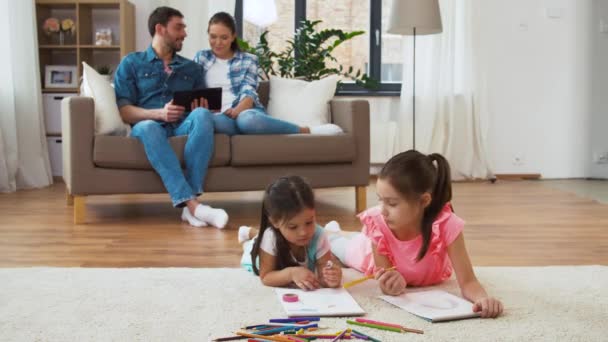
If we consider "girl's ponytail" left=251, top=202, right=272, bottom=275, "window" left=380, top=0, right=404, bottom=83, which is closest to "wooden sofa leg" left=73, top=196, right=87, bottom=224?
"girl's ponytail" left=251, top=202, right=272, bottom=275

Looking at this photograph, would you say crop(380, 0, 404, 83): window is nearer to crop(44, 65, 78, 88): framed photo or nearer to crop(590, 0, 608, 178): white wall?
crop(590, 0, 608, 178): white wall

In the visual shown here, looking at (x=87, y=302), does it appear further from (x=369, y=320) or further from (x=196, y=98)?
(x=196, y=98)

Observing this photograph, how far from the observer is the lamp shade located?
4520mm

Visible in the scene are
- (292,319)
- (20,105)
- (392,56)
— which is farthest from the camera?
(392,56)

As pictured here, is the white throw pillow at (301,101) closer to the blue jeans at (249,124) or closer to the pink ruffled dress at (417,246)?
the blue jeans at (249,124)

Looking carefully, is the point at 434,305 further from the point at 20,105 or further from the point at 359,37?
the point at 359,37

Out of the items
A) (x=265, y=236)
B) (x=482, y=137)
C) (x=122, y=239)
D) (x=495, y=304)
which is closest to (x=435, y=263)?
(x=495, y=304)

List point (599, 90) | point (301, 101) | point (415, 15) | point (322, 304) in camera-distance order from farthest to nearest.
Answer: point (599, 90) < point (415, 15) < point (301, 101) < point (322, 304)

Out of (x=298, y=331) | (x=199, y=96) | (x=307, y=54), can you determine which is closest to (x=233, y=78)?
(x=199, y=96)

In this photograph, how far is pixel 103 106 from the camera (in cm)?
333

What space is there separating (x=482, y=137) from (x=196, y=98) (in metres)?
2.57

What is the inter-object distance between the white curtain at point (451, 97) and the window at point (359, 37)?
308 millimetres

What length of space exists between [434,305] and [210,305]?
0.54 m

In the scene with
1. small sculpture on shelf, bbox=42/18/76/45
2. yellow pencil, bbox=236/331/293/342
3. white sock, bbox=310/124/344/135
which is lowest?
yellow pencil, bbox=236/331/293/342
